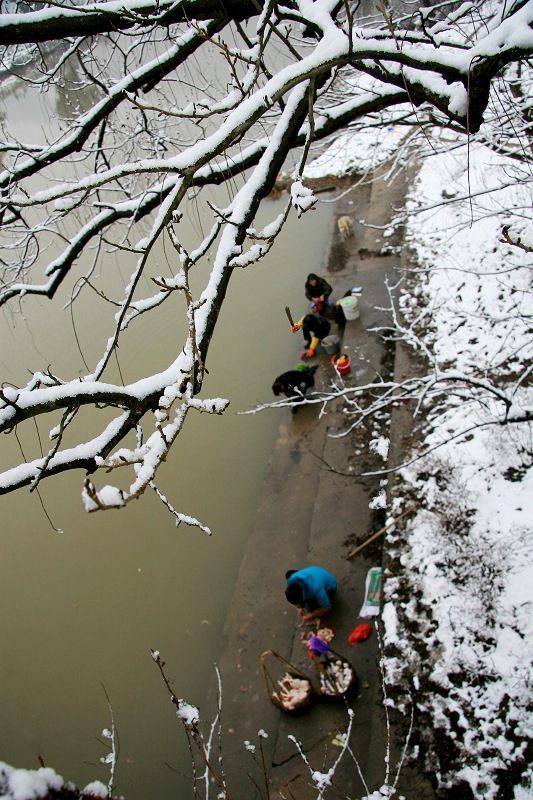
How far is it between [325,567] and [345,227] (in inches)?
280

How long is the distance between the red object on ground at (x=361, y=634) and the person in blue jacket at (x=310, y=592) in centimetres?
33

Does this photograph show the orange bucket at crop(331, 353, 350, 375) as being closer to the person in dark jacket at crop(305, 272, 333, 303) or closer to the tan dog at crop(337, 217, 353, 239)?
the person in dark jacket at crop(305, 272, 333, 303)

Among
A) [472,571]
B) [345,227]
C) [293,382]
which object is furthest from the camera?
[345,227]

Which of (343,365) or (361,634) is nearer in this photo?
(361,634)

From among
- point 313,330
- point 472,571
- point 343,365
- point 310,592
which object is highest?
point 313,330

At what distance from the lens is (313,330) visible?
27.5ft

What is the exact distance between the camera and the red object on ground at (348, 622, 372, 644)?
5066mm

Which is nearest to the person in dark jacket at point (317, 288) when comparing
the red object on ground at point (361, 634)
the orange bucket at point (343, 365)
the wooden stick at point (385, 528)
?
the orange bucket at point (343, 365)

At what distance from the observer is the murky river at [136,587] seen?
5.66 metres

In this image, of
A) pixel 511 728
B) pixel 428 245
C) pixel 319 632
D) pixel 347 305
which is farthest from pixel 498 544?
pixel 428 245

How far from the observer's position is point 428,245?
30.6 feet

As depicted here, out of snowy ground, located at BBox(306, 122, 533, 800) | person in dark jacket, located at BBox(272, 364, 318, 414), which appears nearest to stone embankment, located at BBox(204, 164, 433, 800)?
snowy ground, located at BBox(306, 122, 533, 800)

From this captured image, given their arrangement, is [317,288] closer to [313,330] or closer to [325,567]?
[313,330]

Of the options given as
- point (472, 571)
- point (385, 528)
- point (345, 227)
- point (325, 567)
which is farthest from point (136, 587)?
point (345, 227)
